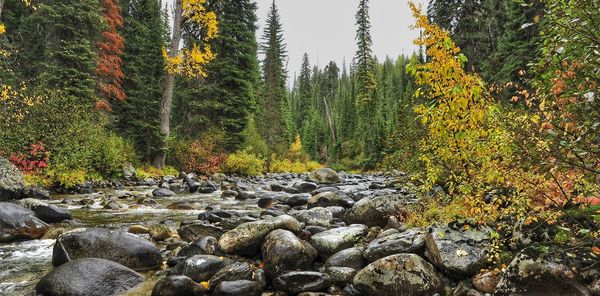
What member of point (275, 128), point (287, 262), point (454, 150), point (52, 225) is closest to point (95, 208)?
point (52, 225)

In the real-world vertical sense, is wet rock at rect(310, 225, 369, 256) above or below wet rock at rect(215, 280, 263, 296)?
above

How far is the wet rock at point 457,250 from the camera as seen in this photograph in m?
4.52

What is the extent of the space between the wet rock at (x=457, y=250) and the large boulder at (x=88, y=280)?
158 inches

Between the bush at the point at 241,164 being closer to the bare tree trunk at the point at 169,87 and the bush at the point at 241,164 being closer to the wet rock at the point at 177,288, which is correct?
the bare tree trunk at the point at 169,87

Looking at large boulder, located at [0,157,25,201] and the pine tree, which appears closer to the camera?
large boulder, located at [0,157,25,201]

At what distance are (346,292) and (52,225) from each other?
21.1 feet

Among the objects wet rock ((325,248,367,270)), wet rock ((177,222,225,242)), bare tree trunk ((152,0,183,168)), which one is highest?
bare tree trunk ((152,0,183,168))

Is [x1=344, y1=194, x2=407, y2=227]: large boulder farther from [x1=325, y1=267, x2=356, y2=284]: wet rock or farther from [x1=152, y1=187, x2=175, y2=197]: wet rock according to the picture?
[x1=152, y1=187, x2=175, y2=197]: wet rock

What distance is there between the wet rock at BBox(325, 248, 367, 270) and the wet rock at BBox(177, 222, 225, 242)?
99.5 inches

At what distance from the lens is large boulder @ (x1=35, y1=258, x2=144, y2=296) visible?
4539mm

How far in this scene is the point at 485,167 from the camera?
4.77 meters

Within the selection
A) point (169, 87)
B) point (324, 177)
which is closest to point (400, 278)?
point (169, 87)

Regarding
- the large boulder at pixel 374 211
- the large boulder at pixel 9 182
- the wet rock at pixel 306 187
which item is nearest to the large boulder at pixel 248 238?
the large boulder at pixel 374 211

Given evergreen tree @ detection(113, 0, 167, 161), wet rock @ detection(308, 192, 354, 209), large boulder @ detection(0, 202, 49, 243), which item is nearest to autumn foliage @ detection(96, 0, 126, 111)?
evergreen tree @ detection(113, 0, 167, 161)
